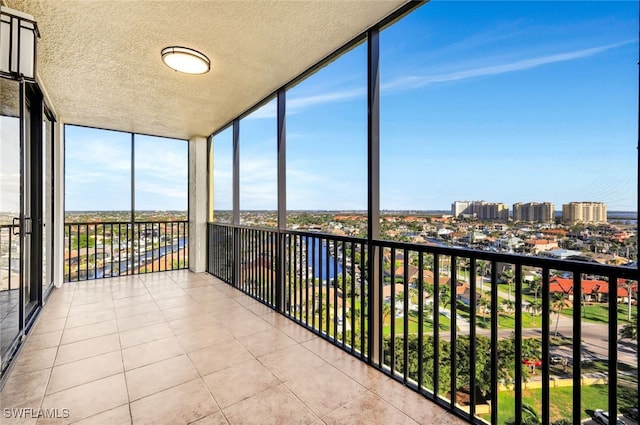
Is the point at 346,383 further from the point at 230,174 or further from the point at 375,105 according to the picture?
the point at 230,174

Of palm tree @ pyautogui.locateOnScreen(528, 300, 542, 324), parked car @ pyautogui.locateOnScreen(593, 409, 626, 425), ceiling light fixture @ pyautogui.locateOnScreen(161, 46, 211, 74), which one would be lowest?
parked car @ pyautogui.locateOnScreen(593, 409, 626, 425)

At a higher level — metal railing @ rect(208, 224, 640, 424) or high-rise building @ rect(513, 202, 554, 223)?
high-rise building @ rect(513, 202, 554, 223)

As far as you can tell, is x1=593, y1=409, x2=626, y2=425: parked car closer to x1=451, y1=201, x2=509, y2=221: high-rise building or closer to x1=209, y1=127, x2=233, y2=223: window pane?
x1=451, y1=201, x2=509, y2=221: high-rise building

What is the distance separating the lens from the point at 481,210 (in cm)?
165

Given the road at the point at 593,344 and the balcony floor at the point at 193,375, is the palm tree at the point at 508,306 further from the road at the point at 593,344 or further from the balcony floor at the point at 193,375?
the balcony floor at the point at 193,375

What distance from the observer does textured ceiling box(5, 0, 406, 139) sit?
6.56 feet

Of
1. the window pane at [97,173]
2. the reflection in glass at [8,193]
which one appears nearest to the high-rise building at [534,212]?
the reflection in glass at [8,193]

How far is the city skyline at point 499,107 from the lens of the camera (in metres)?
1.25

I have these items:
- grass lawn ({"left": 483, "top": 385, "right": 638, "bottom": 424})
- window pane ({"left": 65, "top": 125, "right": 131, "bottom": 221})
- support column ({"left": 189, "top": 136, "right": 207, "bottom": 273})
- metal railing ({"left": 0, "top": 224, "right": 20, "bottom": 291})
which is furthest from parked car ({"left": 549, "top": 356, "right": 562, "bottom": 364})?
window pane ({"left": 65, "top": 125, "right": 131, "bottom": 221})

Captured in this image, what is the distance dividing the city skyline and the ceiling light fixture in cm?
108

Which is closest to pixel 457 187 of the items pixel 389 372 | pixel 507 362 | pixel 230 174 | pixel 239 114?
pixel 507 362

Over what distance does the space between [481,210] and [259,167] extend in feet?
10.0

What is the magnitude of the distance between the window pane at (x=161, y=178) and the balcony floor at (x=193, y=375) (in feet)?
7.87

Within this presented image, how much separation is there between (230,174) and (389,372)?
3.77m
